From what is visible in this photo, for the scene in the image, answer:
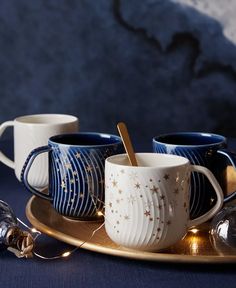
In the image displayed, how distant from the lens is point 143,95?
6.98 ft

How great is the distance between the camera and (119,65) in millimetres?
2102

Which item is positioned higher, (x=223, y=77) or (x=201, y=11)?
(x=201, y=11)

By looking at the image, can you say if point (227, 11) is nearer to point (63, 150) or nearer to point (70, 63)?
point (70, 63)

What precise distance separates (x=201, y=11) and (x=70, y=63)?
18.7 inches

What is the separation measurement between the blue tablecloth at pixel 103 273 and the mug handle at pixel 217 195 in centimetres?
6

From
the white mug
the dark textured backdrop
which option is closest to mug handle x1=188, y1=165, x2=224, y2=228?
the white mug

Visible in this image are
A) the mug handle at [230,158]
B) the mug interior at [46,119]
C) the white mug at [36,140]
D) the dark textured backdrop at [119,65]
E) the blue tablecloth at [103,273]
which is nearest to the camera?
the blue tablecloth at [103,273]

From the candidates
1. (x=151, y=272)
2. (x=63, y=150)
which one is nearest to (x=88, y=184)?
(x=63, y=150)

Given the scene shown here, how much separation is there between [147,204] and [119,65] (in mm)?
1565

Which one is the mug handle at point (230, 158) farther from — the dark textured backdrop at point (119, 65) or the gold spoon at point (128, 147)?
the dark textured backdrop at point (119, 65)

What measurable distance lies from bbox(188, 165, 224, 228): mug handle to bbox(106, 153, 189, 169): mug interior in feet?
0.06

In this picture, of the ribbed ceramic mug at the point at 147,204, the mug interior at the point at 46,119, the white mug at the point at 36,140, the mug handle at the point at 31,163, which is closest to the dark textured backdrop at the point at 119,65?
the mug interior at the point at 46,119

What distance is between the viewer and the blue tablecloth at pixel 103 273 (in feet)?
1.77

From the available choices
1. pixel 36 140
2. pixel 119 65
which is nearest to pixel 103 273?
pixel 36 140
